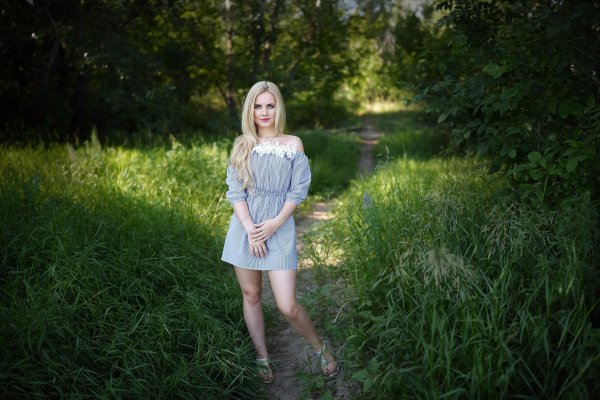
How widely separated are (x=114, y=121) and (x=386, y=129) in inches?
365

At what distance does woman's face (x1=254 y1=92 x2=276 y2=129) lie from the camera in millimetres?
2779

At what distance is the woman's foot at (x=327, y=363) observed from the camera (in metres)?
2.77

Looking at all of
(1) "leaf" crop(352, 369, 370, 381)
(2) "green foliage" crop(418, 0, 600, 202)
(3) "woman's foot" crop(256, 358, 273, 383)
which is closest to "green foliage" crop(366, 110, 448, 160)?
(2) "green foliage" crop(418, 0, 600, 202)

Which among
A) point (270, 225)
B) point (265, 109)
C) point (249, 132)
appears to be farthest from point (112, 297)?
point (265, 109)

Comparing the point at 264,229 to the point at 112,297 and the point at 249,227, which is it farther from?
the point at 112,297

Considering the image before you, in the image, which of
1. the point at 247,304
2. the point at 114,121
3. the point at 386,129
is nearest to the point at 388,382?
the point at 247,304

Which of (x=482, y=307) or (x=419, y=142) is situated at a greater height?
(x=419, y=142)

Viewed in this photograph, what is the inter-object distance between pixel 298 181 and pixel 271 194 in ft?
0.64

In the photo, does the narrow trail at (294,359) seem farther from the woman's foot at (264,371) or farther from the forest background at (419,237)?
the forest background at (419,237)

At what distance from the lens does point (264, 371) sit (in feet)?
9.25

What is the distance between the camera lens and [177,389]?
97.0 inches

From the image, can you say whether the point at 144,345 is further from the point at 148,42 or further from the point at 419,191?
the point at 148,42

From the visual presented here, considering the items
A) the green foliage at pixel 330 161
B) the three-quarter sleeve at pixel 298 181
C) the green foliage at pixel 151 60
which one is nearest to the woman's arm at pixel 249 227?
the three-quarter sleeve at pixel 298 181

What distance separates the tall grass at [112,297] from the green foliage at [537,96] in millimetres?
2407
